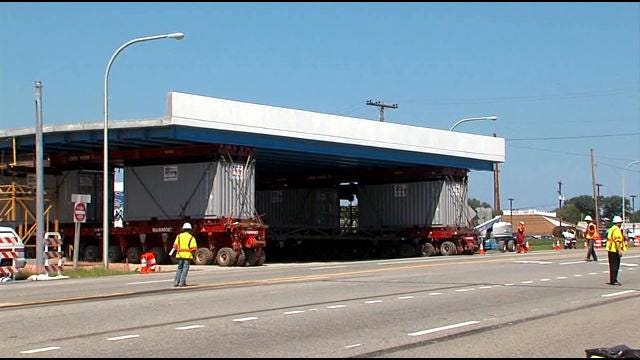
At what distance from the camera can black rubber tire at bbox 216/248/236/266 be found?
34.7 metres

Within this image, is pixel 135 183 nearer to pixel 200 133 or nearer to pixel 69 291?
pixel 200 133

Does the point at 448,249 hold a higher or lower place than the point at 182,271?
lower

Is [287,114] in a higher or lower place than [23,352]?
higher

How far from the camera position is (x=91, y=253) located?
41.5 m

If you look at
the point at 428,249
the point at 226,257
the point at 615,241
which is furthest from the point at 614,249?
the point at 428,249

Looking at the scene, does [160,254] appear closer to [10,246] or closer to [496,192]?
[10,246]

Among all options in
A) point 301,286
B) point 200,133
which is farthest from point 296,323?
point 200,133

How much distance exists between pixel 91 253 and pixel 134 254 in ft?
10.8

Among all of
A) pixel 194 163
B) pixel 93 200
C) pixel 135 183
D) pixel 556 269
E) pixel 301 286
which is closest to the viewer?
pixel 301 286

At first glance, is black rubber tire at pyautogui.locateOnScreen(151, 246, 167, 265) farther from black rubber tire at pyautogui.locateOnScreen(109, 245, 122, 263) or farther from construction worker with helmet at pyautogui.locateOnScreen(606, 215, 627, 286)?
construction worker with helmet at pyautogui.locateOnScreen(606, 215, 627, 286)

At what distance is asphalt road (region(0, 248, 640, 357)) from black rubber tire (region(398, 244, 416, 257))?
93.1 ft

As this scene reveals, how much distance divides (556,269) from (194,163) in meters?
17.7

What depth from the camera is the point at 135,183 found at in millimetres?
39938

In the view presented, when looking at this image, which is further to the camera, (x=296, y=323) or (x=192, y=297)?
(x=192, y=297)
